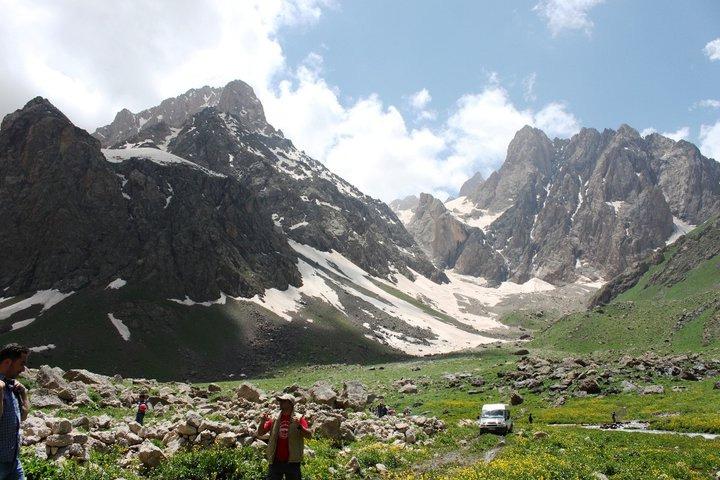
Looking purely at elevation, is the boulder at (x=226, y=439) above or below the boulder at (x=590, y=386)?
above

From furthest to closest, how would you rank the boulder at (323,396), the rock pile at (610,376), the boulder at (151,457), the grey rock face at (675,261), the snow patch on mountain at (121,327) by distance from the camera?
1. the grey rock face at (675,261)
2. the snow patch on mountain at (121,327)
3. the rock pile at (610,376)
4. the boulder at (323,396)
5. the boulder at (151,457)

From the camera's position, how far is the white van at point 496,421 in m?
28.6

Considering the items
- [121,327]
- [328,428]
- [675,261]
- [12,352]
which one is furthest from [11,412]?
[675,261]

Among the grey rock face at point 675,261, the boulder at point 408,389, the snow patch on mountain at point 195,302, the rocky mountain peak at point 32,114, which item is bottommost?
the boulder at point 408,389

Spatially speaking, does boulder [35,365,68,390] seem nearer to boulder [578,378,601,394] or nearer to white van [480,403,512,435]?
white van [480,403,512,435]

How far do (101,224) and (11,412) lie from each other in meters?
146

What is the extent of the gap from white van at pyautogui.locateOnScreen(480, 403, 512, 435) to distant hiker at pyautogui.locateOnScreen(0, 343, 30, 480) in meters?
25.1

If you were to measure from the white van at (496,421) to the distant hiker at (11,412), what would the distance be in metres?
25.1

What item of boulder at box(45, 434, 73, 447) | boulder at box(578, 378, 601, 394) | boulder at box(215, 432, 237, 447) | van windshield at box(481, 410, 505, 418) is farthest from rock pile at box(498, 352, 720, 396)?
boulder at box(45, 434, 73, 447)

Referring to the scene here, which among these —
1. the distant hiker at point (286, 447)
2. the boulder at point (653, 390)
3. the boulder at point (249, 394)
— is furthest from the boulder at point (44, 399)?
the boulder at point (653, 390)

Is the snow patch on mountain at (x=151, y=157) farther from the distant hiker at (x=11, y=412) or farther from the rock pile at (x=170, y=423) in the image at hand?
the distant hiker at (x=11, y=412)

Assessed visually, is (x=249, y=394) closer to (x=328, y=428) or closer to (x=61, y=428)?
(x=328, y=428)

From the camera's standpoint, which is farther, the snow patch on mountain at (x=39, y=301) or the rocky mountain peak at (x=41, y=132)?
the rocky mountain peak at (x=41, y=132)

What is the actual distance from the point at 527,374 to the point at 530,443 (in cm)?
3161
